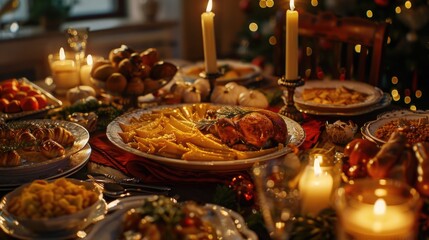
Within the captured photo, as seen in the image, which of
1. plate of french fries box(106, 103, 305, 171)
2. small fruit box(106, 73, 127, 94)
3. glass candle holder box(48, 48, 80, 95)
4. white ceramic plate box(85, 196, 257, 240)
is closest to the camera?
white ceramic plate box(85, 196, 257, 240)

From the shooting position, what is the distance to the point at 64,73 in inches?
84.2

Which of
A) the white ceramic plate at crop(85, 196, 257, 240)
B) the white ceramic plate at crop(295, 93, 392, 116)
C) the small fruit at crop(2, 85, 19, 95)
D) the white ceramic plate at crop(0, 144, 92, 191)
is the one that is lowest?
the white ceramic plate at crop(295, 93, 392, 116)

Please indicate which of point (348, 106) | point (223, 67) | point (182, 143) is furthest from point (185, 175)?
point (223, 67)

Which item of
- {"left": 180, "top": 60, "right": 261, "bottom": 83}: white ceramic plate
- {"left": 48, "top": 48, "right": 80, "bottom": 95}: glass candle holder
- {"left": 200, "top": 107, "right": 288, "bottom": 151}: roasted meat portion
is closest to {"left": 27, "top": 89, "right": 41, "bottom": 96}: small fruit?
{"left": 48, "top": 48, "right": 80, "bottom": 95}: glass candle holder

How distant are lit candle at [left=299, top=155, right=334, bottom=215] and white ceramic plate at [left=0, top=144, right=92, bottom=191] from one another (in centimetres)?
60

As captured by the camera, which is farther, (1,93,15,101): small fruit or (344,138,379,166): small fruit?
(1,93,15,101): small fruit

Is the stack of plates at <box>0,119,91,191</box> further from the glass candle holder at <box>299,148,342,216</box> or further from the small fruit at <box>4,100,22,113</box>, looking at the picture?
the glass candle holder at <box>299,148,342,216</box>

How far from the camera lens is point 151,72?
6.35 feet

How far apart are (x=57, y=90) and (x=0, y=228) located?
1060 mm

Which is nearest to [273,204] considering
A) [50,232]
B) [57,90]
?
[50,232]

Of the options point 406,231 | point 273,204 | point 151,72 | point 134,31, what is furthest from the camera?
point 134,31

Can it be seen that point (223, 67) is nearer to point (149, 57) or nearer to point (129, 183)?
point (149, 57)

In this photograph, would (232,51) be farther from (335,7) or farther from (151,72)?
(151,72)

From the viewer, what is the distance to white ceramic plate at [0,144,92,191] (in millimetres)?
1363
